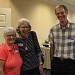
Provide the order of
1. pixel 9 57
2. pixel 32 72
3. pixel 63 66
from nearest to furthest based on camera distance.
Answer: pixel 9 57, pixel 63 66, pixel 32 72

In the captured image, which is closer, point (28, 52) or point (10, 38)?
point (10, 38)

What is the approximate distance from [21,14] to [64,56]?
4048mm

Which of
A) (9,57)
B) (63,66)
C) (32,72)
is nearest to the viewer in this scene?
(9,57)

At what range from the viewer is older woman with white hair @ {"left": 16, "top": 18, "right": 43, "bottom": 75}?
7.63ft

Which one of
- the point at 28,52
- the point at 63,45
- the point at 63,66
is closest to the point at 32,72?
the point at 28,52

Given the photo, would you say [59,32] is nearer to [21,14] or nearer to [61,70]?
[61,70]

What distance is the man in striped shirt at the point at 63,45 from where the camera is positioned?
2.24 m

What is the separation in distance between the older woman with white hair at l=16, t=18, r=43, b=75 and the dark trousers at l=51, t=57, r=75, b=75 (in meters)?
0.27

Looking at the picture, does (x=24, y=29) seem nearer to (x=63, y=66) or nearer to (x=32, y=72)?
(x=32, y=72)

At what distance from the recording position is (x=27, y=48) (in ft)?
7.72

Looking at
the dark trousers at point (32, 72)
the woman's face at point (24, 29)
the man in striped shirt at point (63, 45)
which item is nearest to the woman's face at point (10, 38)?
the woman's face at point (24, 29)

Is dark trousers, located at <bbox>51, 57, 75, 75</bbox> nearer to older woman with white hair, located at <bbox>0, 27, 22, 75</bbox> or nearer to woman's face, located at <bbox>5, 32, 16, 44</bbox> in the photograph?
older woman with white hair, located at <bbox>0, 27, 22, 75</bbox>

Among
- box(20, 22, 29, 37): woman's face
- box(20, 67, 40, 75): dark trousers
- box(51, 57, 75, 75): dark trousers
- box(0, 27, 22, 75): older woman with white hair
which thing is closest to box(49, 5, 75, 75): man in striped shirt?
box(51, 57, 75, 75): dark trousers

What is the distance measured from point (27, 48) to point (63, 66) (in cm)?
54
